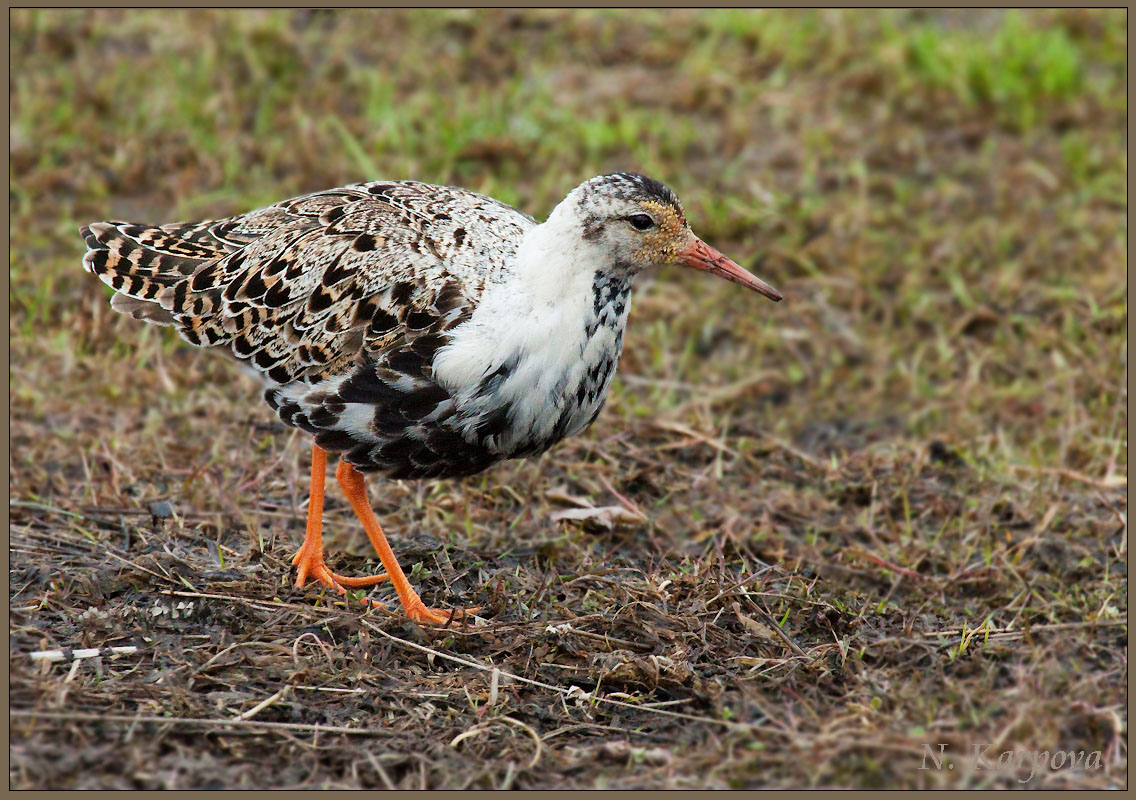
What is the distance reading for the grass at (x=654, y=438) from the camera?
4.86 metres

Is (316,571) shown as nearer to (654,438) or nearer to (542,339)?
(542,339)

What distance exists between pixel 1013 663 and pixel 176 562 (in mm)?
3451

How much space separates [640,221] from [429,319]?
0.94 metres

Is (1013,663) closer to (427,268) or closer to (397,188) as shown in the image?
(427,268)

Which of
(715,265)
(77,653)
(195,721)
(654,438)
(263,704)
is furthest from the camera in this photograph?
(654,438)

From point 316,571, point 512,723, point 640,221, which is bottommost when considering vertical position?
point 512,723

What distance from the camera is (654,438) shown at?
7.34 meters

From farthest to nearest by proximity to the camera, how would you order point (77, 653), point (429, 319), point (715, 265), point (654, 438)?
point (654, 438)
point (715, 265)
point (429, 319)
point (77, 653)

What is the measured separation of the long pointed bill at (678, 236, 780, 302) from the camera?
5676mm

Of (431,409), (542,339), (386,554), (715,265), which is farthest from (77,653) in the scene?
(715,265)

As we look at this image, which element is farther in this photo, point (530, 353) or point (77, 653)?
point (530, 353)

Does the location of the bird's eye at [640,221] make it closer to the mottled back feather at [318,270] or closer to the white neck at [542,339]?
the white neck at [542,339]

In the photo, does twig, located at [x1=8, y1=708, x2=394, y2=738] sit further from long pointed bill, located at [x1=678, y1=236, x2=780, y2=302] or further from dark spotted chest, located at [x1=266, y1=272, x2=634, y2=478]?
long pointed bill, located at [x1=678, y1=236, x2=780, y2=302]

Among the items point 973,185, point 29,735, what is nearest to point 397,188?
point 29,735
